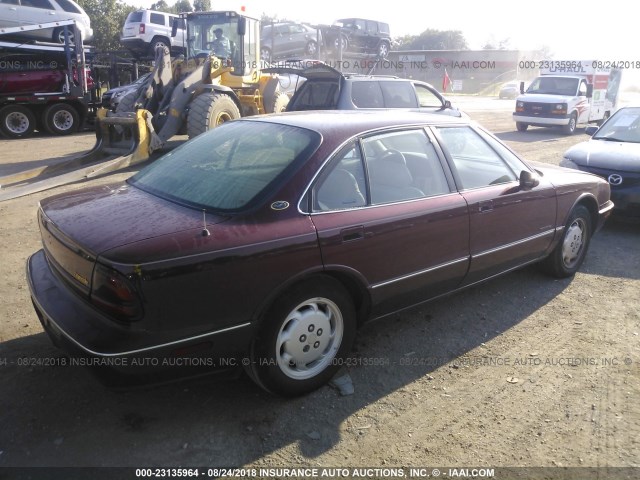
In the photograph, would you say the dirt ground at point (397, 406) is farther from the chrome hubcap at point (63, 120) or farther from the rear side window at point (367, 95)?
the chrome hubcap at point (63, 120)

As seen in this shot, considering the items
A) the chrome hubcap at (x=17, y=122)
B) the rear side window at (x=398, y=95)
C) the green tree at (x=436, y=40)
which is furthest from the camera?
the green tree at (x=436, y=40)

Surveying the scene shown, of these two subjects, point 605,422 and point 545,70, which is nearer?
point 605,422

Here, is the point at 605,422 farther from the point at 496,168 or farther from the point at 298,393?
the point at 496,168

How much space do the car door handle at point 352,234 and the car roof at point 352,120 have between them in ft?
2.10

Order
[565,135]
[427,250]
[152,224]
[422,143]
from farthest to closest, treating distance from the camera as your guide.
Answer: [565,135]
[422,143]
[427,250]
[152,224]

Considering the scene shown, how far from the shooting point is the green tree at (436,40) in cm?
7325

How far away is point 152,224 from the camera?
2697mm

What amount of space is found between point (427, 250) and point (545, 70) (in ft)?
60.7

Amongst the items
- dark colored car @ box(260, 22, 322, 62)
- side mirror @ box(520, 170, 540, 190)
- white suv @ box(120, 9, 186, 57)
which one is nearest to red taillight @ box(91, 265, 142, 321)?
side mirror @ box(520, 170, 540, 190)

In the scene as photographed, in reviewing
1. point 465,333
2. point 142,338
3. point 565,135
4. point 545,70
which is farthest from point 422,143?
point 545,70

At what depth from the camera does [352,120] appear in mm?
3523

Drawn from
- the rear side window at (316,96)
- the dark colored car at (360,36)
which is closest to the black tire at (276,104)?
the rear side window at (316,96)

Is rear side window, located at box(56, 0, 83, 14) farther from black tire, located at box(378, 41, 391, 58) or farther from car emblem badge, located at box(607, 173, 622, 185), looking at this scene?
black tire, located at box(378, 41, 391, 58)

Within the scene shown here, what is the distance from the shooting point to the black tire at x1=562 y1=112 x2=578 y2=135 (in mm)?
16672
